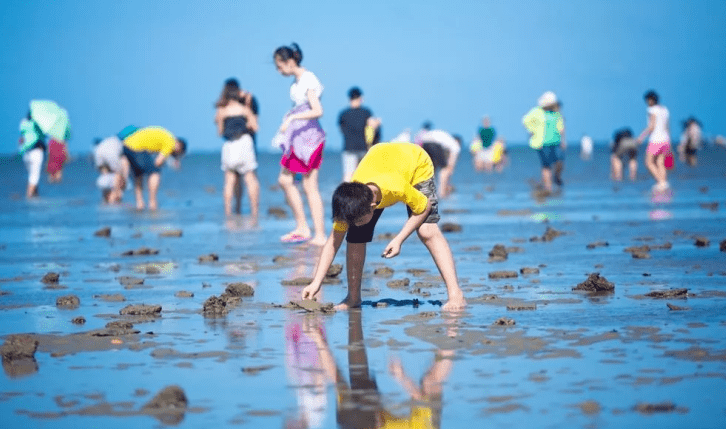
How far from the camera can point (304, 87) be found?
11.6 meters

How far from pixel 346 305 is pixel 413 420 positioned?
119 inches

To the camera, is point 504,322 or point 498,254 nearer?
point 504,322

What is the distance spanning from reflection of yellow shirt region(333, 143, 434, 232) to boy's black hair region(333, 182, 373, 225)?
0.88 feet

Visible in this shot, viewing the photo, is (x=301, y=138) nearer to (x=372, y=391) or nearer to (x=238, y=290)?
(x=238, y=290)

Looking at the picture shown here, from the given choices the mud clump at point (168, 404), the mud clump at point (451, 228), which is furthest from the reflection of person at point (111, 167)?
the mud clump at point (168, 404)

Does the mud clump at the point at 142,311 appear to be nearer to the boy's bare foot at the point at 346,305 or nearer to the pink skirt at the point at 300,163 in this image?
the boy's bare foot at the point at 346,305

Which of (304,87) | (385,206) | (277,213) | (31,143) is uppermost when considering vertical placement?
(31,143)

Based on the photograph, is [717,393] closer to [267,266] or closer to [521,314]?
[521,314]

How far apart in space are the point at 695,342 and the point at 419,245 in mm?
6544

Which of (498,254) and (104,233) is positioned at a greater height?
(104,233)

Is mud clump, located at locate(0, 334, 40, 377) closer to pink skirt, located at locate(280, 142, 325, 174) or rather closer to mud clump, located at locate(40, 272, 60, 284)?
mud clump, located at locate(40, 272, 60, 284)

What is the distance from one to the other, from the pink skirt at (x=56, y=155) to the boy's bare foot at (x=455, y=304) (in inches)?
825

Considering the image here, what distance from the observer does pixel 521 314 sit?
22.4 feet

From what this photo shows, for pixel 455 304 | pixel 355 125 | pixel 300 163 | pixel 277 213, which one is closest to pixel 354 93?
pixel 355 125
